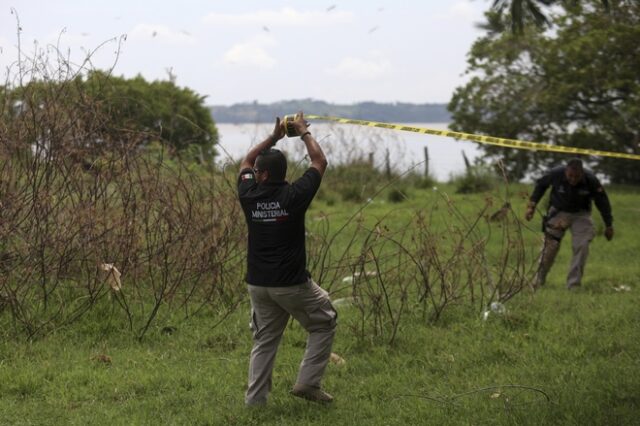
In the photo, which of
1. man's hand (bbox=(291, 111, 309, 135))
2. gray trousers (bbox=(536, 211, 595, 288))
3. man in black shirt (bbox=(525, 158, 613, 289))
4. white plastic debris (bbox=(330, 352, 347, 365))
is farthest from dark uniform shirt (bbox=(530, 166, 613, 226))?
man's hand (bbox=(291, 111, 309, 135))

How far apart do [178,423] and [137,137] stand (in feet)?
13.9

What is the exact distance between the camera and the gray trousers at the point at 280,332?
229 inches

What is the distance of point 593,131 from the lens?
21.2m

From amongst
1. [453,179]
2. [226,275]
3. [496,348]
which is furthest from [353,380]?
[453,179]

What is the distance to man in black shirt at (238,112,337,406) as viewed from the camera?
5656 millimetres

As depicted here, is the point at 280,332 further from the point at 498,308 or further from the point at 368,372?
the point at 498,308

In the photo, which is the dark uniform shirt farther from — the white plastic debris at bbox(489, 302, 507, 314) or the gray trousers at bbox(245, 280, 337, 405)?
the gray trousers at bbox(245, 280, 337, 405)

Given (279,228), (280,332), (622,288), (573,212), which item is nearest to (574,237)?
(573,212)

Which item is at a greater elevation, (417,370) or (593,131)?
(593,131)

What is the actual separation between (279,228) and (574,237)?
5.99m

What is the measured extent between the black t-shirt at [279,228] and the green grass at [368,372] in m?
0.95

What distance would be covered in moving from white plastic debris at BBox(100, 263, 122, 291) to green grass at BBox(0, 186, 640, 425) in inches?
11.2

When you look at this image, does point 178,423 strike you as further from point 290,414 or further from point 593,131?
point 593,131

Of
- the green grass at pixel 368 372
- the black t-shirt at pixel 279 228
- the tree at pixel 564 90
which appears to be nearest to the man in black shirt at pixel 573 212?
the green grass at pixel 368 372
